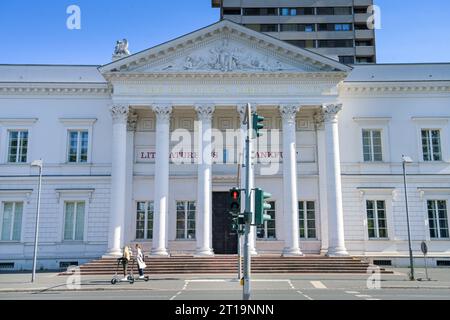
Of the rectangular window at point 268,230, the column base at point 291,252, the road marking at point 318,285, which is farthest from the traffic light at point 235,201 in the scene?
the rectangular window at point 268,230

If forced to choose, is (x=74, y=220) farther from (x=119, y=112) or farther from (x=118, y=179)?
(x=119, y=112)

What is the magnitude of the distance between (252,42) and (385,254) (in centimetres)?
1662

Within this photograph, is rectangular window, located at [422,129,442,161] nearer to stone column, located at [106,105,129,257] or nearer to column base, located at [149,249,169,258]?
column base, located at [149,249,169,258]

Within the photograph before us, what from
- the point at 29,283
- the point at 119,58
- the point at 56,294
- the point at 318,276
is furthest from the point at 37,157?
the point at 318,276

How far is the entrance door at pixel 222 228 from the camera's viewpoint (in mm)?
30817

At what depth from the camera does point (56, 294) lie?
60.1ft

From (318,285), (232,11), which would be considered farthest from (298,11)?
(318,285)

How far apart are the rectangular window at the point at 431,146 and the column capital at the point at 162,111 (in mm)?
17921

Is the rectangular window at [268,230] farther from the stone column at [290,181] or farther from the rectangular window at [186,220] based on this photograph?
the rectangular window at [186,220]

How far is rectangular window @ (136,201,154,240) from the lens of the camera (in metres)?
31.1

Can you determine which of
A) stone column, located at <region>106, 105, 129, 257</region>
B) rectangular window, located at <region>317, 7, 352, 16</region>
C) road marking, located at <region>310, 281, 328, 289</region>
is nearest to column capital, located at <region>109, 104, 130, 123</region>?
stone column, located at <region>106, 105, 129, 257</region>

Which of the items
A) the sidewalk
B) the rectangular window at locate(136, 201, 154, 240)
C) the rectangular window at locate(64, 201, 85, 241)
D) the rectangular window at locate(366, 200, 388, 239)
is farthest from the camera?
the rectangular window at locate(64, 201, 85, 241)

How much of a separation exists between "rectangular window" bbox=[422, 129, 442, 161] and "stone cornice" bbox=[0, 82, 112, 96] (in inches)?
885

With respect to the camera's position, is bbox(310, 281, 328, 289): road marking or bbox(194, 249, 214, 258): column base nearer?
bbox(310, 281, 328, 289): road marking
